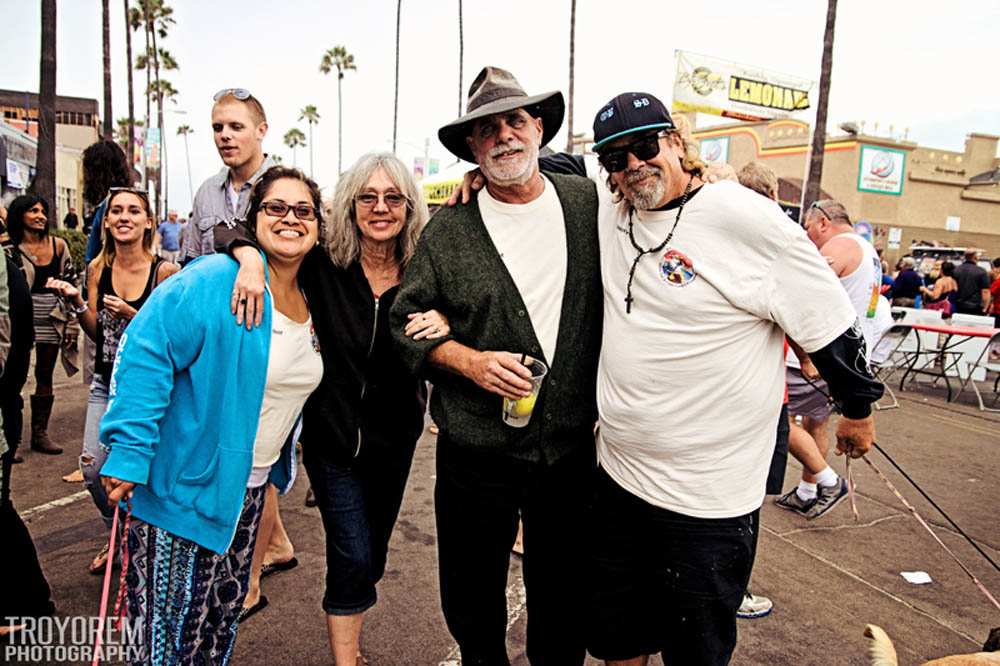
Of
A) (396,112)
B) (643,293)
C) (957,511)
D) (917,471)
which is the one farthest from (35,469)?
(396,112)

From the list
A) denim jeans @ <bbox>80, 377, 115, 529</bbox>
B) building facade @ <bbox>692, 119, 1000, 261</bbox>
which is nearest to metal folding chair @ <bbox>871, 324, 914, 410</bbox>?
denim jeans @ <bbox>80, 377, 115, 529</bbox>

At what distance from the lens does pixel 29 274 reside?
461 cm

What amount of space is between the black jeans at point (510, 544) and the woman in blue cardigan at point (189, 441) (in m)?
0.75

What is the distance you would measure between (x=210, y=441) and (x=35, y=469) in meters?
3.90

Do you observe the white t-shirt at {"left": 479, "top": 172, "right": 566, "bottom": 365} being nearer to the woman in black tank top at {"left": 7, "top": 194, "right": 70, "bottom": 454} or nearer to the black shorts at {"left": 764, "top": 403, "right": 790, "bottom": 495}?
the black shorts at {"left": 764, "top": 403, "right": 790, "bottom": 495}

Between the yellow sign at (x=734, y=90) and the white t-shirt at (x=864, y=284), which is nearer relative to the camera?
the white t-shirt at (x=864, y=284)

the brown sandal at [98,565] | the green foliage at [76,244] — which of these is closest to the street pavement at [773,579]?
the brown sandal at [98,565]

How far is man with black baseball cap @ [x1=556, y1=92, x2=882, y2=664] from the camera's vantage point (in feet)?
6.37

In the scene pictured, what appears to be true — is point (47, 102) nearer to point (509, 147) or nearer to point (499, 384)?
point (509, 147)

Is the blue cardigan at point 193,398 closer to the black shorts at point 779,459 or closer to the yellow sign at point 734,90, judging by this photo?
the black shorts at point 779,459

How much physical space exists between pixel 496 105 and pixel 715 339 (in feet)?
3.75

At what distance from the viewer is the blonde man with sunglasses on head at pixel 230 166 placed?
126 inches

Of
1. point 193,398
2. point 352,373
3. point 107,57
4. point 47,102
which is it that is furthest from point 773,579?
point 107,57

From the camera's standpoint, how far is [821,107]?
14328mm
